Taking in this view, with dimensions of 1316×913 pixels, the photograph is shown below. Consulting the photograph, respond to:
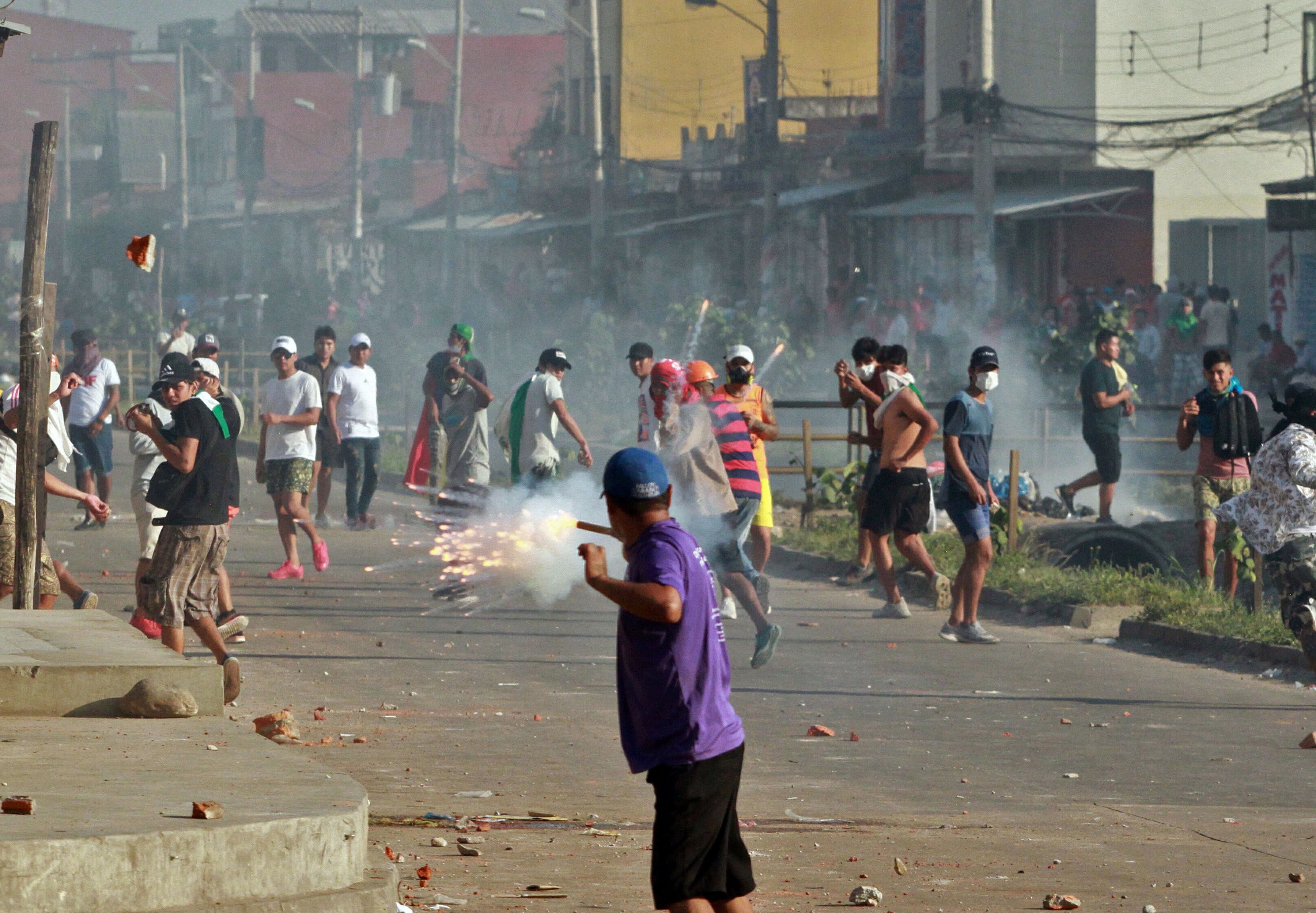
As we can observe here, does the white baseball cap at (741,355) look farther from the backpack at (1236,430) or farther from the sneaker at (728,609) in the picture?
the backpack at (1236,430)

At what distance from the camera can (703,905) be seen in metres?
4.86

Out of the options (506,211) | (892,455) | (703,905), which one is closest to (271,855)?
(703,905)

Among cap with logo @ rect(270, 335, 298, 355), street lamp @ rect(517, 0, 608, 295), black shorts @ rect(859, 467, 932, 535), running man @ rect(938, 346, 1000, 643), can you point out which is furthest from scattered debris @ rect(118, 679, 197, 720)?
street lamp @ rect(517, 0, 608, 295)

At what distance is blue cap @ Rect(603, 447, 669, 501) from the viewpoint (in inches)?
200

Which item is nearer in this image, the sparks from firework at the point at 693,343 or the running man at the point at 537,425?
the running man at the point at 537,425

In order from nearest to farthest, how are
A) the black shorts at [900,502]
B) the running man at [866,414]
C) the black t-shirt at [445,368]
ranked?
the black shorts at [900,502] < the running man at [866,414] < the black t-shirt at [445,368]

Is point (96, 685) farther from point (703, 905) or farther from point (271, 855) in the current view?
point (703, 905)

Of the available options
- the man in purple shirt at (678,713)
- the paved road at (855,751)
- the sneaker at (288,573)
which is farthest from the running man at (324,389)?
the man in purple shirt at (678,713)

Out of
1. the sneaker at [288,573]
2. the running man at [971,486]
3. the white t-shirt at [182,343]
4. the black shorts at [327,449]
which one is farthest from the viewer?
the white t-shirt at [182,343]

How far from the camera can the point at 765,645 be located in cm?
1073

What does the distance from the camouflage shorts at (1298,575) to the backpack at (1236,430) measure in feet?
9.35

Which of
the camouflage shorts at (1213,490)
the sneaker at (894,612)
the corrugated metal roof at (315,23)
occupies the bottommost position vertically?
the sneaker at (894,612)

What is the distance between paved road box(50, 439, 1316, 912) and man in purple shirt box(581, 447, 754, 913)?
95cm

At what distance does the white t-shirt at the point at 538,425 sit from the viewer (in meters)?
13.6
